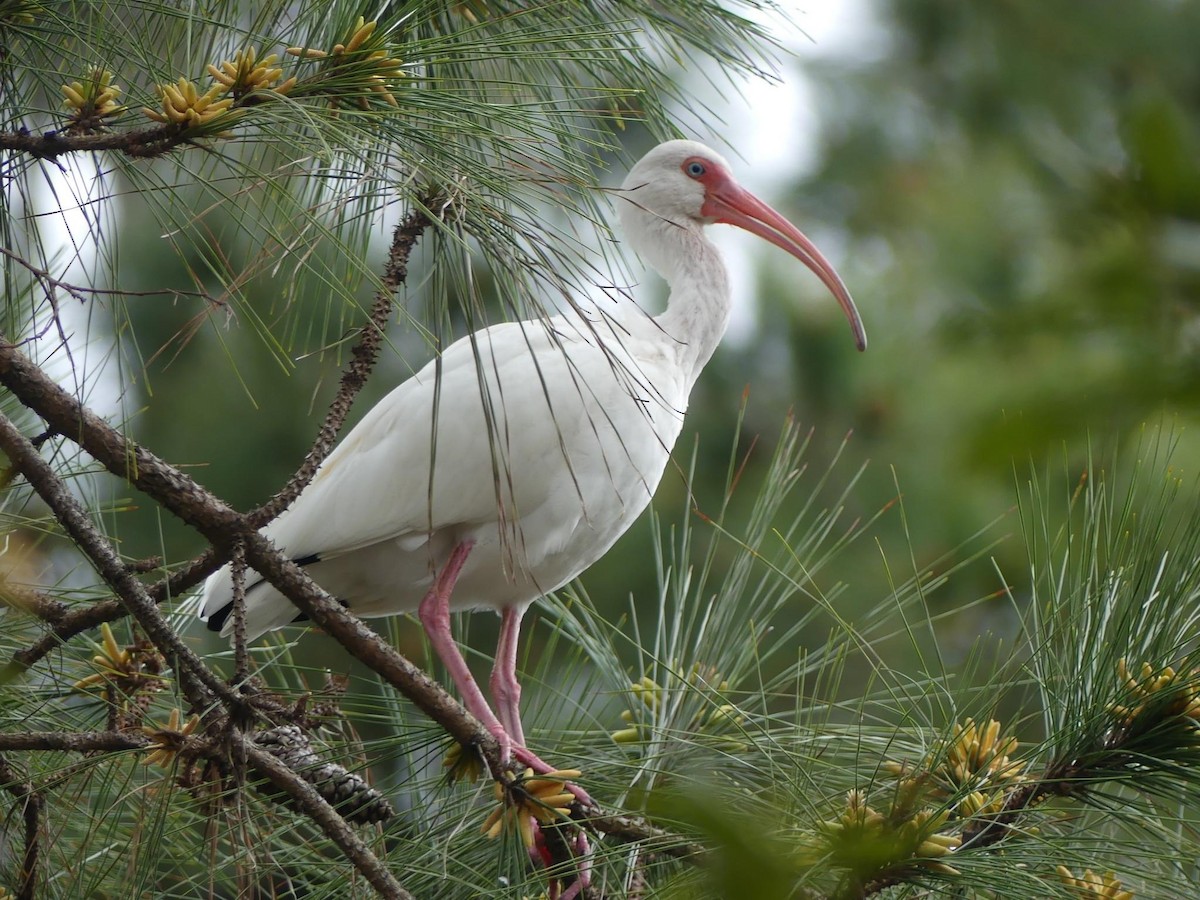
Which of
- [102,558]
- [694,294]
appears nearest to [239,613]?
[102,558]

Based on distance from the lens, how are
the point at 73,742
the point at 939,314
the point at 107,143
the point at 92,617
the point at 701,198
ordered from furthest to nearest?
the point at 701,198 < the point at 92,617 < the point at 73,742 < the point at 107,143 < the point at 939,314

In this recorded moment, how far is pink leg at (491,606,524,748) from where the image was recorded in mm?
2773

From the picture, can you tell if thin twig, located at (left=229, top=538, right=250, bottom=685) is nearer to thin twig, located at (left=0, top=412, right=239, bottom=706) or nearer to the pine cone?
thin twig, located at (left=0, top=412, right=239, bottom=706)

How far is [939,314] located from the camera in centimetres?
77

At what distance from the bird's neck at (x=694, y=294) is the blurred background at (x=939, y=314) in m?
0.36

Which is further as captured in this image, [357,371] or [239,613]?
[357,371]

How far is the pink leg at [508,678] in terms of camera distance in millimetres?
2773

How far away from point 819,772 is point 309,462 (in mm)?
801

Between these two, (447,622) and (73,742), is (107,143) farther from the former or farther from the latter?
(447,622)

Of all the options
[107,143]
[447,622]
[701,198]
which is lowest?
[447,622]

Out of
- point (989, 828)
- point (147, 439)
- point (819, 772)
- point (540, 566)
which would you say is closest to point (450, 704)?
A: point (819, 772)

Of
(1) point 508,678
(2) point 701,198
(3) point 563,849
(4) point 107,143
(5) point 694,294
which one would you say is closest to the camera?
(4) point 107,143

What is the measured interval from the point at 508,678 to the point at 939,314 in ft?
7.32

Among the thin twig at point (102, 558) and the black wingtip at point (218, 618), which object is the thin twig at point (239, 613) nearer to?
the thin twig at point (102, 558)
